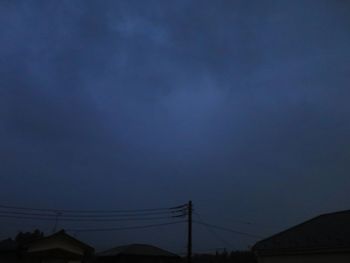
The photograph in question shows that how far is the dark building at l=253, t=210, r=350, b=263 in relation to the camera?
29.3 m

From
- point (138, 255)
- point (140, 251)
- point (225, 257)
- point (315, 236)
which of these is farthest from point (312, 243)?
point (225, 257)

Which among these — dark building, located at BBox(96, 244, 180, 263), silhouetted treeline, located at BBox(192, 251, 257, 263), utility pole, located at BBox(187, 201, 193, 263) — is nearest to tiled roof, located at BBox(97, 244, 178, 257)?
dark building, located at BBox(96, 244, 180, 263)

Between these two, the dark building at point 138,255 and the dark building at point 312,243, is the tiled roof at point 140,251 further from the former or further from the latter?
the dark building at point 312,243

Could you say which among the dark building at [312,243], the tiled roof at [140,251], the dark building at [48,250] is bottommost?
the dark building at [312,243]

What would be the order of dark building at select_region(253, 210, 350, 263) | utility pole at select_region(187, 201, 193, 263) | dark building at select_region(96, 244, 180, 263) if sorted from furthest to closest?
dark building at select_region(96, 244, 180, 263) → utility pole at select_region(187, 201, 193, 263) → dark building at select_region(253, 210, 350, 263)

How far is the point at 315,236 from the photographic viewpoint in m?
32.1

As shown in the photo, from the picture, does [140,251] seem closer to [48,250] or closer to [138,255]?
[138,255]

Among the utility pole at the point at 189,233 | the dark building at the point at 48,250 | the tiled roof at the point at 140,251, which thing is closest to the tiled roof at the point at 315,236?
the utility pole at the point at 189,233

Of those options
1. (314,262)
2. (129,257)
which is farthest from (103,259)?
(314,262)

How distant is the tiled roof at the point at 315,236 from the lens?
2988 cm

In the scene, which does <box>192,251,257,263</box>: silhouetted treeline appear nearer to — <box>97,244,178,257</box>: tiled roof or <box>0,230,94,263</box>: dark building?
<box>97,244,178,257</box>: tiled roof

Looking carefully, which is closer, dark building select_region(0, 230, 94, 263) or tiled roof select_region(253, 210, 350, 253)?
tiled roof select_region(253, 210, 350, 253)

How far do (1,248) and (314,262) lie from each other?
27418 millimetres

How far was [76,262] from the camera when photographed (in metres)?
46.6
